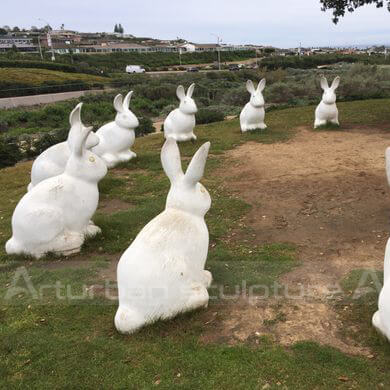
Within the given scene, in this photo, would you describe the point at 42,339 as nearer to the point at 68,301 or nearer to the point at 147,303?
the point at 68,301

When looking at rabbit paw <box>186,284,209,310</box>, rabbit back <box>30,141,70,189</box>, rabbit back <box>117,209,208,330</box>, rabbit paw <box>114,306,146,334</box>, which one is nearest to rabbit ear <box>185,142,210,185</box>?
rabbit back <box>117,209,208,330</box>

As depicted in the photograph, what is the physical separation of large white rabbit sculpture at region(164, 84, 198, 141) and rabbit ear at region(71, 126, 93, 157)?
5.90 m

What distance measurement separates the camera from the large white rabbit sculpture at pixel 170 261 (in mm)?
3955

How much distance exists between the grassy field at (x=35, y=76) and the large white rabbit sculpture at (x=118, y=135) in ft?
91.4

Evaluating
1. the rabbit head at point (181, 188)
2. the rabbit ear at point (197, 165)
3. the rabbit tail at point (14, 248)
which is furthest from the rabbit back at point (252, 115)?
the rabbit ear at point (197, 165)

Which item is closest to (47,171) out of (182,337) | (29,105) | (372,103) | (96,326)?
(96,326)

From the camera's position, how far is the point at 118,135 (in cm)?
1016

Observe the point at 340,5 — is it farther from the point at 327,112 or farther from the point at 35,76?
the point at 35,76

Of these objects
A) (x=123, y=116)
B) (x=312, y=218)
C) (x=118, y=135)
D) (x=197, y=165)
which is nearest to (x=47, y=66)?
(x=118, y=135)

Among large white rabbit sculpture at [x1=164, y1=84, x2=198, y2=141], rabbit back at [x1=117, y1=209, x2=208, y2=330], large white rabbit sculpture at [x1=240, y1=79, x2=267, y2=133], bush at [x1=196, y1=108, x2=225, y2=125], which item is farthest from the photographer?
bush at [x1=196, y1=108, x2=225, y2=125]

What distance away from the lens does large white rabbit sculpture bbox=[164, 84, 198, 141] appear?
11.6 metres

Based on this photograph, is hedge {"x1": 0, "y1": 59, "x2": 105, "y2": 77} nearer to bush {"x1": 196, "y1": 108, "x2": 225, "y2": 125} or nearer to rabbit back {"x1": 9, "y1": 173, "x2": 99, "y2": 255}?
bush {"x1": 196, "y1": 108, "x2": 225, "y2": 125}

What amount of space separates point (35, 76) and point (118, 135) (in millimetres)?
31156

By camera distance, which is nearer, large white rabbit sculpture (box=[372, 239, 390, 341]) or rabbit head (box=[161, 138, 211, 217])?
large white rabbit sculpture (box=[372, 239, 390, 341])
